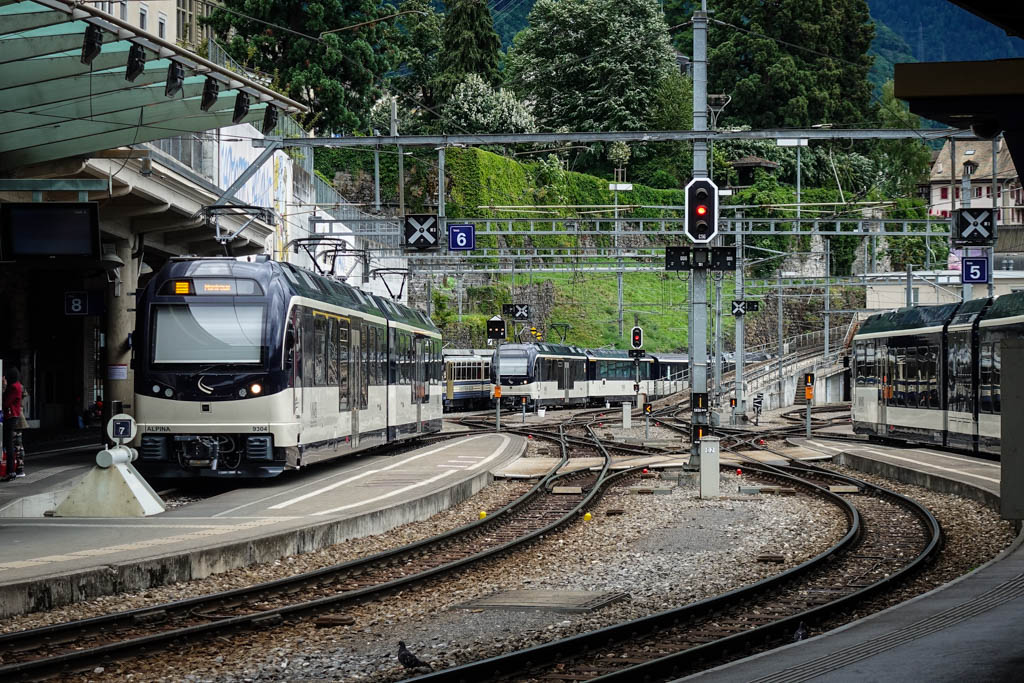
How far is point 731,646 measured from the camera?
31.6 ft

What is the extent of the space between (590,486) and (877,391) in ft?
40.6

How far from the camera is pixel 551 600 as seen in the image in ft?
38.6

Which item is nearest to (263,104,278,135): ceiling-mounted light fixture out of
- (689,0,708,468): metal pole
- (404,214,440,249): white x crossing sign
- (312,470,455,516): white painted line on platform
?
(312,470,455,516): white painted line on platform

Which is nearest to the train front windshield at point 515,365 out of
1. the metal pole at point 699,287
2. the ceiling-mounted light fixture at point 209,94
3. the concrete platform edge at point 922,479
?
the concrete platform edge at point 922,479

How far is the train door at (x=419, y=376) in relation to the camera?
31906mm

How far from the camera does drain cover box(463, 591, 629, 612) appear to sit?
1142 cm

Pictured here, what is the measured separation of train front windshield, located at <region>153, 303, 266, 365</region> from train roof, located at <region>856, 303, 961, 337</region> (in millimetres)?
14620

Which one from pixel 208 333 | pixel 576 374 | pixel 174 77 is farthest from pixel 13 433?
pixel 576 374

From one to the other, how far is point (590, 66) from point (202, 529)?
3204 inches

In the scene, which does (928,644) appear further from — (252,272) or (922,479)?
(922,479)

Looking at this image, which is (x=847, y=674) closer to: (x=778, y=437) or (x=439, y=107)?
(x=778, y=437)

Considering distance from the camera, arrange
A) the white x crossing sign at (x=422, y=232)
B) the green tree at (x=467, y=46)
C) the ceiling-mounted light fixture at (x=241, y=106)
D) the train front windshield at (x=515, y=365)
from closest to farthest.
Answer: the ceiling-mounted light fixture at (x=241, y=106), the white x crossing sign at (x=422, y=232), the train front windshield at (x=515, y=365), the green tree at (x=467, y=46)

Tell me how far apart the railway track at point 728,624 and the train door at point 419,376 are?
16475 millimetres

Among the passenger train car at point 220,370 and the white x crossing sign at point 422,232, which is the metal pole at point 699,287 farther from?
the white x crossing sign at point 422,232
